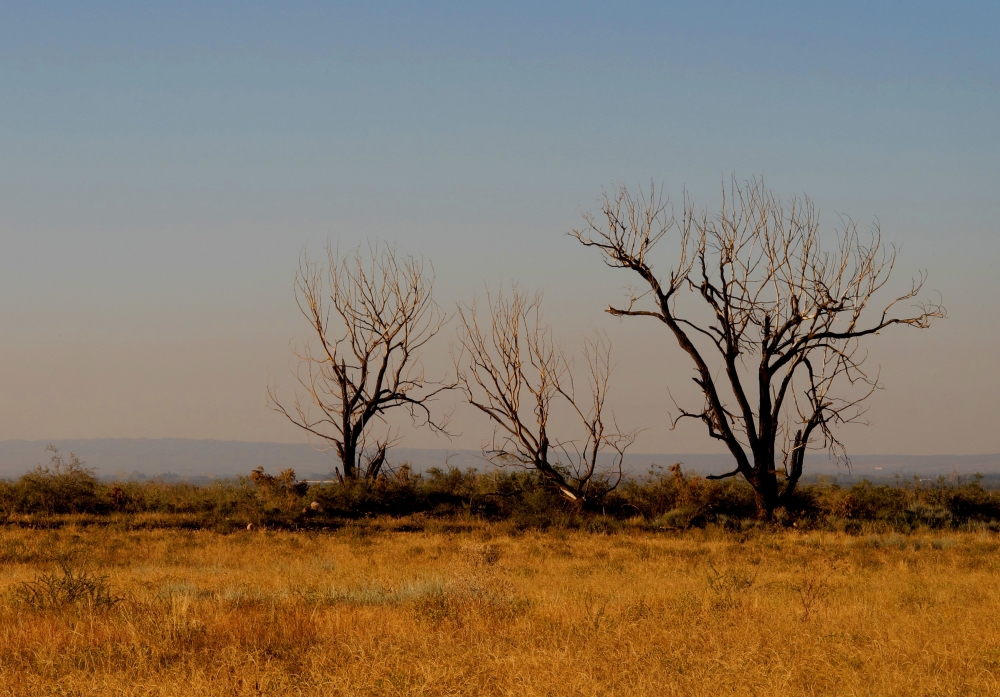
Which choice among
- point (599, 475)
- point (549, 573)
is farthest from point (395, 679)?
point (599, 475)

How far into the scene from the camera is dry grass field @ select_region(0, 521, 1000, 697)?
742cm

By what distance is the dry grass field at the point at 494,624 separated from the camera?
742 cm

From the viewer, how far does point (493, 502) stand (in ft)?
85.4

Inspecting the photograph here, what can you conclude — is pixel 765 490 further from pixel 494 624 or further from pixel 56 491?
pixel 56 491

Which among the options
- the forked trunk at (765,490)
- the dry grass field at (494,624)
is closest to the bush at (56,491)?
the dry grass field at (494,624)

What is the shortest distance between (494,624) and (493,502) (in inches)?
642

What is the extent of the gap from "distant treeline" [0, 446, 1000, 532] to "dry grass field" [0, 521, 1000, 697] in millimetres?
6162

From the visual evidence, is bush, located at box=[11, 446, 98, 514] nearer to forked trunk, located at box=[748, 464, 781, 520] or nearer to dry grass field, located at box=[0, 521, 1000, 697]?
dry grass field, located at box=[0, 521, 1000, 697]

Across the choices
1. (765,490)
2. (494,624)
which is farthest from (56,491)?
(494,624)

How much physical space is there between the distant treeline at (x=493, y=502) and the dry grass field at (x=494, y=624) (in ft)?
20.2

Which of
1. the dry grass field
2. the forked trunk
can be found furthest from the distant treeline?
the dry grass field

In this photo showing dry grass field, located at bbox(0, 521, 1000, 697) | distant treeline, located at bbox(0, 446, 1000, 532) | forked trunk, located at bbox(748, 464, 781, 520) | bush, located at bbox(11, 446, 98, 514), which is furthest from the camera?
bush, located at bbox(11, 446, 98, 514)

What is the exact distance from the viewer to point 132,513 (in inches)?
958

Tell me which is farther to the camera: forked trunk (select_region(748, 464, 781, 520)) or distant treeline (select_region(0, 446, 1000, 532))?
forked trunk (select_region(748, 464, 781, 520))
